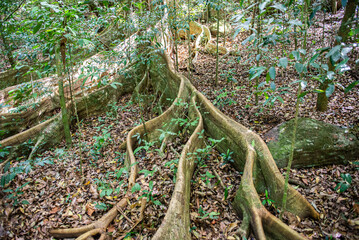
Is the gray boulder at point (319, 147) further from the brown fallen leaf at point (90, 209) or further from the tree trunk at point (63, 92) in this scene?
the tree trunk at point (63, 92)

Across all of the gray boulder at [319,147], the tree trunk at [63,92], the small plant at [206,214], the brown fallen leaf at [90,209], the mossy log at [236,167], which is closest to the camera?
the mossy log at [236,167]

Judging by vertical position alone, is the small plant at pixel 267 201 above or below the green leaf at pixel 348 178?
below

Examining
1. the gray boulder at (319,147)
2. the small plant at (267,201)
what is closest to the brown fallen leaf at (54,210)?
the small plant at (267,201)

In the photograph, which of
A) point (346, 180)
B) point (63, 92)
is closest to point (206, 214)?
point (346, 180)

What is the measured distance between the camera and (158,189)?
3.14 metres

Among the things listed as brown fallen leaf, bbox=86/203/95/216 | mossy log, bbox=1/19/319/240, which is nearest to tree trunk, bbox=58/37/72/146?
mossy log, bbox=1/19/319/240

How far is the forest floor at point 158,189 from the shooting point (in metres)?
2.67

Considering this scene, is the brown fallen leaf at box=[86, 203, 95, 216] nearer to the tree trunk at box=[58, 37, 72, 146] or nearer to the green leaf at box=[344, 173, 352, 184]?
the tree trunk at box=[58, 37, 72, 146]

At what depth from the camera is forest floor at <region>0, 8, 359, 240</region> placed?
2.67m

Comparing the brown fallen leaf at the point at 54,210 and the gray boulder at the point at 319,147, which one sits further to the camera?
the gray boulder at the point at 319,147

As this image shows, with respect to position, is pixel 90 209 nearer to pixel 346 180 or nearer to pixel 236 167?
pixel 236 167

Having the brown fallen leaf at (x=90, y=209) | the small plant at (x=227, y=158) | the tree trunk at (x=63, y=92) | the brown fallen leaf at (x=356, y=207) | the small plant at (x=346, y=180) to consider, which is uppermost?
the tree trunk at (x=63, y=92)

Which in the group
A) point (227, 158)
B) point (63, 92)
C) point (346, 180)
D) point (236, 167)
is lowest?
point (236, 167)

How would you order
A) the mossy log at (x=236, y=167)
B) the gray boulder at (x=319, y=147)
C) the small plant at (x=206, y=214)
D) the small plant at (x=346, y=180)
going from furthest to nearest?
the gray boulder at (x=319, y=147)
the small plant at (x=206, y=214)
the mossy log at (x=236, y=167)
the small plant at (x=346, y=180)
